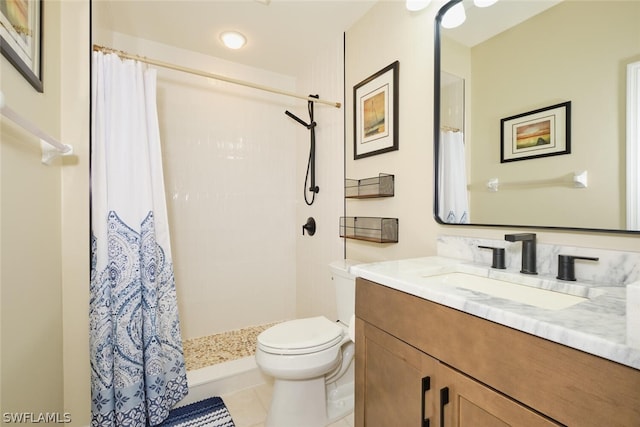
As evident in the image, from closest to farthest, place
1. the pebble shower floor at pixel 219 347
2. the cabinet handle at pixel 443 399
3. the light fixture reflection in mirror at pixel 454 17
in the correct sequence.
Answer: the cabinet handle at pixel 443 399 → the light fixture reflection in mirror at pixel 454 17 → the pebble shower floor at pixel 219 347

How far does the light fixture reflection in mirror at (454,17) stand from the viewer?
4.14 ft

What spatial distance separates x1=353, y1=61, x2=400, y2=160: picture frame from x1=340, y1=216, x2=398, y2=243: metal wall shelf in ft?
1.34

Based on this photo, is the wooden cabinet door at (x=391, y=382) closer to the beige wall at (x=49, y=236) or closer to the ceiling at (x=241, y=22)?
the beige wall at (x=49, y=236)

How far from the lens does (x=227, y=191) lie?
250cm

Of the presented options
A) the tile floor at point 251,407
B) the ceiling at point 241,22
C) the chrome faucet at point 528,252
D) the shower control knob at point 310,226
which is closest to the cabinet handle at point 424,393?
the chrome faucet at point 528,252

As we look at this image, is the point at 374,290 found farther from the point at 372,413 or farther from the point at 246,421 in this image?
the point at 246,421

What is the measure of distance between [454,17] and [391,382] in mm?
1536

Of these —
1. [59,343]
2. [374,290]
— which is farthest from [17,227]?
[374,290]

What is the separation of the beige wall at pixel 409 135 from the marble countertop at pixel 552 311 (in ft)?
1.09

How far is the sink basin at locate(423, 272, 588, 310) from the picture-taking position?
813mm

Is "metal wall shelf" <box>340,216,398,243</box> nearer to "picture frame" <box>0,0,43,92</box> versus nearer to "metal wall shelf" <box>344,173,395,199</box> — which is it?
"metal wall shelf" <box>344,173,395,199</box>

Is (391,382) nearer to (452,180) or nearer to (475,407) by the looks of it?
(475,407)

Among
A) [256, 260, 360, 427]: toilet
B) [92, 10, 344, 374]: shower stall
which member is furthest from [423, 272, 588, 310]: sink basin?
[92, 10, 344, 374]: shower stall

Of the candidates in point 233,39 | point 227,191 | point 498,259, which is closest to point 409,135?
point 498,259
